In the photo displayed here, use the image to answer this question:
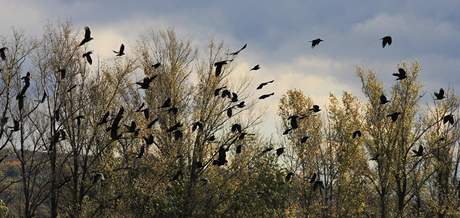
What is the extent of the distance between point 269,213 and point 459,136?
16367 millimetres

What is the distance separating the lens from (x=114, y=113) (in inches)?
1403

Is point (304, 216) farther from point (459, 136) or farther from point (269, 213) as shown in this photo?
point (459, 136)

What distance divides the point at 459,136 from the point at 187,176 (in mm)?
21716

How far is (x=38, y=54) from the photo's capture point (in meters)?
31.2

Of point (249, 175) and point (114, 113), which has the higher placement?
point (114, 113)

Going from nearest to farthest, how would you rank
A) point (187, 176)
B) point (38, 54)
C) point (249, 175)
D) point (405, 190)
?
point (38, 54)
point (187, 176)
point (249, 175)
point (405, 190)

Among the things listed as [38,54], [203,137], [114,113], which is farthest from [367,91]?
[38,54]

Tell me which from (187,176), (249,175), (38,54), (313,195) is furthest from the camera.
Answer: (313,195)

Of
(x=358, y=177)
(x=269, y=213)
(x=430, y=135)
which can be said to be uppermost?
(x=430, y=135)

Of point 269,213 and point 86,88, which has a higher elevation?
point 86,88

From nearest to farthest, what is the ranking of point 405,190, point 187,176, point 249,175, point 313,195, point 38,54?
point 38,54 < point 187,176 < point 249,175 < point 405,190 < point 313,195

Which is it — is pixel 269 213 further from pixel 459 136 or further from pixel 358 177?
pixel 459 136

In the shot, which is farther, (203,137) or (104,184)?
(104,184)

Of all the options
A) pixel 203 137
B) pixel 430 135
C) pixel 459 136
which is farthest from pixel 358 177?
pixel 203 137
